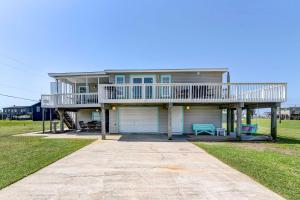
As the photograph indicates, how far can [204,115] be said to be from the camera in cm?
1555

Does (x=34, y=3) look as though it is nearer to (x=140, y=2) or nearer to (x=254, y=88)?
(x=140, y=2)

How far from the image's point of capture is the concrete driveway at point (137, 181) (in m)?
4.07

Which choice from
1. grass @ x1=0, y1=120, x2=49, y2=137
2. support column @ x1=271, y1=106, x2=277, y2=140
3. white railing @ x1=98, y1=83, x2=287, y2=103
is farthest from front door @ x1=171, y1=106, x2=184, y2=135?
grass @ x1=0, y1=120, x2=49, y2=137

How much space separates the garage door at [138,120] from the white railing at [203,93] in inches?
93.6

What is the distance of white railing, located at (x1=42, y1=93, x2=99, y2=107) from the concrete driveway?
30.0ft

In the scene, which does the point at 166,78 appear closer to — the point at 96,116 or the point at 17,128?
the point at 96,116

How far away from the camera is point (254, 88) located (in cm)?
1264

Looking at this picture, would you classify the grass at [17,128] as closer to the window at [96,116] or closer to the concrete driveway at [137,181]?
the window at [96,116]

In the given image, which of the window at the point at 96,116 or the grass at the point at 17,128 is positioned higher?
the window at the point at 96,116

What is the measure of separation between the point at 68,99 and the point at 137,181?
1258 centimetres

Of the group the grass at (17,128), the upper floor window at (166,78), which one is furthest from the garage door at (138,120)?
the grass at (17,128)

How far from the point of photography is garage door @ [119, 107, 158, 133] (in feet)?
51.8

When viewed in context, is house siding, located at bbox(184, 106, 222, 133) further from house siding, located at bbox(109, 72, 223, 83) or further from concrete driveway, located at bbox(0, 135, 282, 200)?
concrete driveway, located at bbox(0, 135, 282, 200)

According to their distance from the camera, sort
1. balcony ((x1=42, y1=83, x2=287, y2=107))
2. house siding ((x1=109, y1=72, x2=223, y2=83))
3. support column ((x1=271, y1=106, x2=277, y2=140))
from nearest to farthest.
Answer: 1. balcony ((x1=42, y1=83, x2=287, y2=107))
2. support column ((x1=271, y1=106, x2=277, y2=140))
3. house siding ((x1=109, y1=72, x2=223, y2=83))
